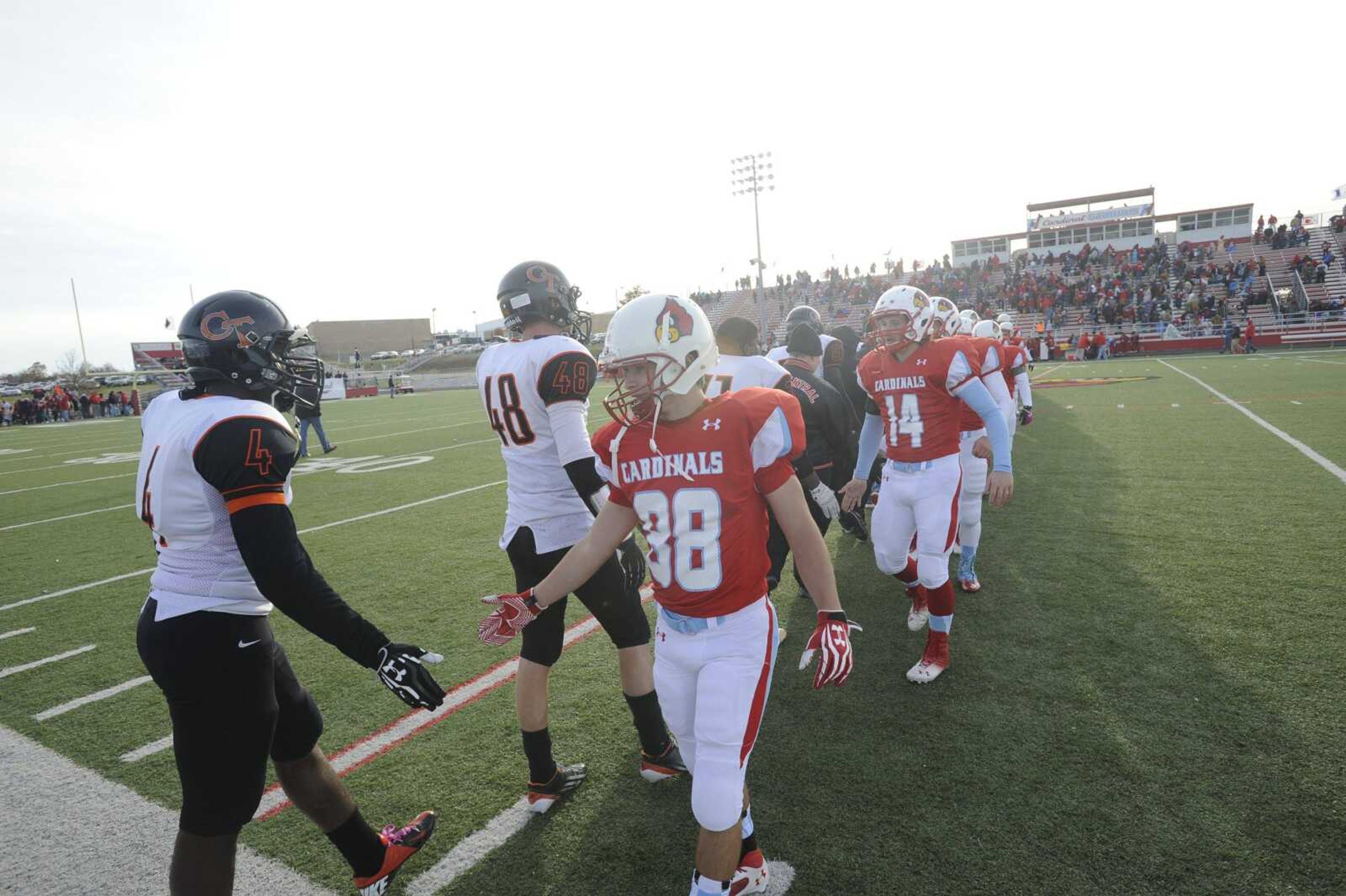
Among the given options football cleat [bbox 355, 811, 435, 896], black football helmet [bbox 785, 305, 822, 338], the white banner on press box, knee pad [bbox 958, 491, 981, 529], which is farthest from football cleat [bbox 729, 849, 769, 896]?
the white banner on press box

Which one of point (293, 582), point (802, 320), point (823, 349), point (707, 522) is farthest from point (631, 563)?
point (823, 349)

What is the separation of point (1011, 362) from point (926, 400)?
3.35m

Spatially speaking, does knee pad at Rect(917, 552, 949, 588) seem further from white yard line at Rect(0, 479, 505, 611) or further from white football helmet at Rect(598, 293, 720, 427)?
white yard line at Rect(0, 479, 505, 611)

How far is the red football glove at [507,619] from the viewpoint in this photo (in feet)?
8.07

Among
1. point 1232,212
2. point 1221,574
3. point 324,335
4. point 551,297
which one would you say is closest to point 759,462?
point 551,297

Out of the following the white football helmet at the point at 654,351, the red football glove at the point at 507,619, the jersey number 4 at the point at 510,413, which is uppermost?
the white football helmet at the point at 654,351

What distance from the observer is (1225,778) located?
2.99 meters

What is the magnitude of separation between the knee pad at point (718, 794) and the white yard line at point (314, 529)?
7.11m

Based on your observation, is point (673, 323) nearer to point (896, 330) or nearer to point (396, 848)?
point (396, 848)

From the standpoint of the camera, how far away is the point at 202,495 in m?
2.09

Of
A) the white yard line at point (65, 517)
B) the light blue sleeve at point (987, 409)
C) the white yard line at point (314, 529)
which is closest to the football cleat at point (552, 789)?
the light blue sleeve at point (987, 409)

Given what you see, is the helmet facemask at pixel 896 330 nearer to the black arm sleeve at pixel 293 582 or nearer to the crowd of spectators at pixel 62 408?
the black arm sleeve at pixel 293 582

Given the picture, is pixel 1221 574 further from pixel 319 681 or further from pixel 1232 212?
pixel 1232 212

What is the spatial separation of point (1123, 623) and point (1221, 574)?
1.42 m
